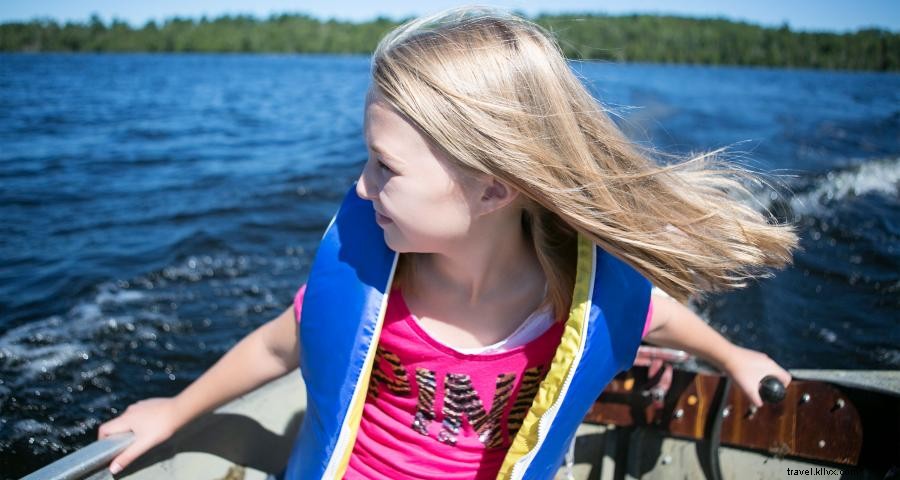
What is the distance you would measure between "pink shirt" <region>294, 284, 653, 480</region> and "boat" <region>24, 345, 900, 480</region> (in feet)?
1.46

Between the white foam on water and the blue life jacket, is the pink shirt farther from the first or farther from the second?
the white foam on water

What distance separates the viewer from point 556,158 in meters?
1.27

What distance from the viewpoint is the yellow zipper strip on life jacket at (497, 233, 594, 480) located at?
1.38 m

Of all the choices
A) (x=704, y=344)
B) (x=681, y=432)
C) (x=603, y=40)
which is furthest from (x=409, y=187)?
(x=603, y=40)

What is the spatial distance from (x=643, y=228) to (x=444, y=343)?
1.70ft

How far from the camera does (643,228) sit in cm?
139

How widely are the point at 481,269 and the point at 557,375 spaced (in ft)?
0.99

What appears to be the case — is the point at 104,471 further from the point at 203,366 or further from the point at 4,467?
the point at 203,366

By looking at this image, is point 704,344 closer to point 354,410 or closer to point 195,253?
point 354,410

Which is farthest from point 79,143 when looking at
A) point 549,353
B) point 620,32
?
point 620,32

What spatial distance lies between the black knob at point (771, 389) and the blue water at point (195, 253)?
0.59m

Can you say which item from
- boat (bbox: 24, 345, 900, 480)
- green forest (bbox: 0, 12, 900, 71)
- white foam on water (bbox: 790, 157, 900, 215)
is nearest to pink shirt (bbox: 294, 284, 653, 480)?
boat (bbox: 24, 345, 900, 480)

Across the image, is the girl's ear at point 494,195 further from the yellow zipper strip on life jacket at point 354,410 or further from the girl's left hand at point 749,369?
the girl's left hand at point 749,369

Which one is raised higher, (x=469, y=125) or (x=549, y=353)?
(x=469, y=125)
